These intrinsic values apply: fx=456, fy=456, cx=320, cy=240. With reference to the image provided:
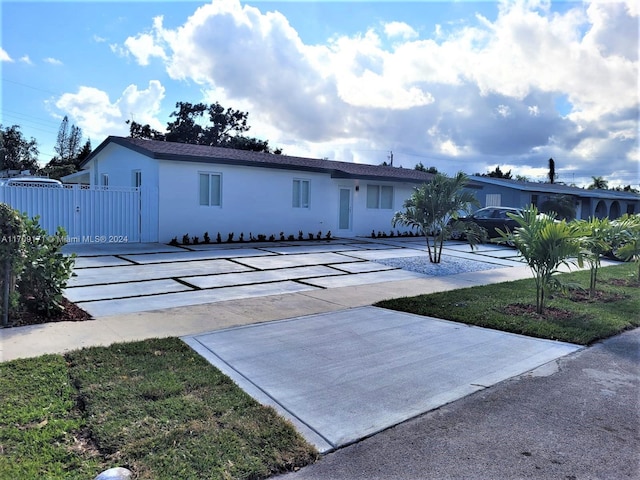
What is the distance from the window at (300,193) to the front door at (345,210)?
187 centimetres

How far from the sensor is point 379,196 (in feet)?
68.2

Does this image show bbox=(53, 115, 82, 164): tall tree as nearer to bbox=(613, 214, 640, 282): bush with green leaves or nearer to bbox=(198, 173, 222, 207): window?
bbox=(198, 173, 222, 207): window

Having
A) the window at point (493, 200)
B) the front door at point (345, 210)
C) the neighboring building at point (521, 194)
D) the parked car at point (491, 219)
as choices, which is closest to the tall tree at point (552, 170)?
the neighboring building at point (521, 194)

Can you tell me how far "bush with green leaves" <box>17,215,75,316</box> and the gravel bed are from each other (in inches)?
304

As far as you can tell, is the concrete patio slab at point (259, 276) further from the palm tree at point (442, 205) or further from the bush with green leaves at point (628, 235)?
the bush with green leaves at point (628, 235)

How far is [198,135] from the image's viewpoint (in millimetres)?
43531

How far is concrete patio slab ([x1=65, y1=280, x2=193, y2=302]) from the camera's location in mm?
7348

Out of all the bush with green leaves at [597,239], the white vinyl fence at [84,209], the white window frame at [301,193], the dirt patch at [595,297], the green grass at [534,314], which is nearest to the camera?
the green grass at [534,314]

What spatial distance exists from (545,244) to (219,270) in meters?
6.64

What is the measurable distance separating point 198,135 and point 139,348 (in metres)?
41.5

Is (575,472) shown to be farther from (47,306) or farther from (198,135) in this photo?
(198,135)

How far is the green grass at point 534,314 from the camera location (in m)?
5.96

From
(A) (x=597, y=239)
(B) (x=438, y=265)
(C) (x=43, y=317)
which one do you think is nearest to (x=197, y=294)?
(C) (x=43, y=317)

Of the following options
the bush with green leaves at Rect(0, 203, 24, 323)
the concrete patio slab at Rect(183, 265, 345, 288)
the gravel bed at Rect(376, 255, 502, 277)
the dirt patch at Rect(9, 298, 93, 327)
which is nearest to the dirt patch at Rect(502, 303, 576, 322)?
the gravel bed at Rect(376, 255, 502, 277)
